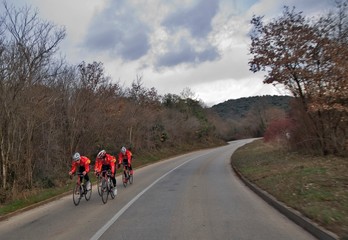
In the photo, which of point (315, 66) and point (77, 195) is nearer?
point (77, 195)

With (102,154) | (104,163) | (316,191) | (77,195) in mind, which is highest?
(102,154)

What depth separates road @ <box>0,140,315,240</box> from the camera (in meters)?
8.22

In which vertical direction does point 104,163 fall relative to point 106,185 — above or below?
above

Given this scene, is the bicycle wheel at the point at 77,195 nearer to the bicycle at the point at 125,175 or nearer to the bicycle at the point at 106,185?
the bicycle at the point at 106,185

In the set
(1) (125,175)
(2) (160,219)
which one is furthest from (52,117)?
(2) (160,219)

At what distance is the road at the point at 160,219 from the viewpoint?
27.0ft

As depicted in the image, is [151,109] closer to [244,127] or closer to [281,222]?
[281,222]

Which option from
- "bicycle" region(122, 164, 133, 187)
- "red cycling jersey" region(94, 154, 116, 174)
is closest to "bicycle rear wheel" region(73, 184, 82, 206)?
"red cycling jersey" region(94, 154, 116, 174)

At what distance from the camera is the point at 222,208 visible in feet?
36.8

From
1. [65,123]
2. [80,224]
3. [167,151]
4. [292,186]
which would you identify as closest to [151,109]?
[167,151]

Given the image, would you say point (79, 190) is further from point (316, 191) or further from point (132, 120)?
point (132, 120)

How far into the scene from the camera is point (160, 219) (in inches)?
385

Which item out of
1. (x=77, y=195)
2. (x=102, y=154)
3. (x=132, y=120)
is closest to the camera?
(x=77, y=195)

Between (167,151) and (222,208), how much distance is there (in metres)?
38.9
